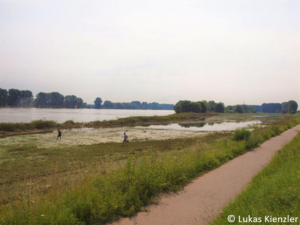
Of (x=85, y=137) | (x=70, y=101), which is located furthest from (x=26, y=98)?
(x=85, y=137)

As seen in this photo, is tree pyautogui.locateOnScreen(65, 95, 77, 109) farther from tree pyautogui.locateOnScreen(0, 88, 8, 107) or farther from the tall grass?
the tall grass

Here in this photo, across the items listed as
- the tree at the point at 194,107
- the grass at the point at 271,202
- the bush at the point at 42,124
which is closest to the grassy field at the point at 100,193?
the grass at the point at 271,202

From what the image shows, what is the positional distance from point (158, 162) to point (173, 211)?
2.85m

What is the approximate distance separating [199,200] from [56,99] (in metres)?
171

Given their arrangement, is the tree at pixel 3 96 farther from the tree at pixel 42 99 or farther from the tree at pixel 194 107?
the tree at pixel 194 107

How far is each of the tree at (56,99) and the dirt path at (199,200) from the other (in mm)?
168821

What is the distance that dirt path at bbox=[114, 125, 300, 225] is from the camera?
494 centimetres

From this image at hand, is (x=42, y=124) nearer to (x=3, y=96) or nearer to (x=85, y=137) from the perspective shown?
(x=85, y=137)

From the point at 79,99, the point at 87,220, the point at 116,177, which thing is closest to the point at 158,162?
the point at 116,177

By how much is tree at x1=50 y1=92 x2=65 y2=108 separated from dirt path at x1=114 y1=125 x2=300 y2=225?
168821 mm

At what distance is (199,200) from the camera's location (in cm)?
600

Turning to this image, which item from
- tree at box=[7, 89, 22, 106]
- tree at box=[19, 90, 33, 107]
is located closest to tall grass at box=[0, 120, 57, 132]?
tree at box=[7, 89, 22, 106]

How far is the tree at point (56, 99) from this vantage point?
157125 millimetres

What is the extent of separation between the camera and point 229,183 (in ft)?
24.3
